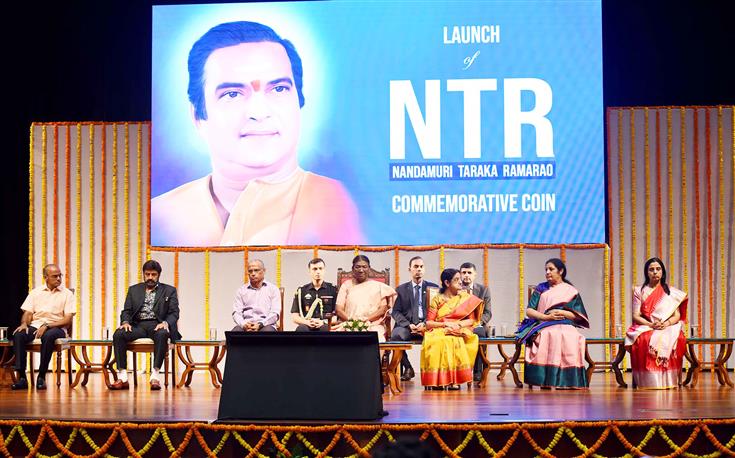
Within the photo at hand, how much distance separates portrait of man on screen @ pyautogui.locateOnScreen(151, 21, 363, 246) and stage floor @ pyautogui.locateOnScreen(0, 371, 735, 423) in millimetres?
1902

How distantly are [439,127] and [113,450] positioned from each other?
4.95m

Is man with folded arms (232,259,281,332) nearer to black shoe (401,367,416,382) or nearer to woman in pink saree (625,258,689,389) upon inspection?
black shoe (401,367,416,382)

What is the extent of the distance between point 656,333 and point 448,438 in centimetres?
311

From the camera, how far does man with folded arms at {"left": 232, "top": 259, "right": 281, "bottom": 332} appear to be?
7781 mm

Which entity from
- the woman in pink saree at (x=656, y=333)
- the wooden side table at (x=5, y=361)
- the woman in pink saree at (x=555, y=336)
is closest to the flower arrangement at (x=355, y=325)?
the woman in pink saree at (x=555, y=336)

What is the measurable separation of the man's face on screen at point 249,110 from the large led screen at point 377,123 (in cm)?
1

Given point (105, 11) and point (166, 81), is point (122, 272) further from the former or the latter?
point (105, 11)

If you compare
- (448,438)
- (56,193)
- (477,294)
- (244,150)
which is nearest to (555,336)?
(477,294)

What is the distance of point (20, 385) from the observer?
294 inches

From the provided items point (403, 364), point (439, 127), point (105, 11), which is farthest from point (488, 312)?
point (105, 11)

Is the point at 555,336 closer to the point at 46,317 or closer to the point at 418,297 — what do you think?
the point at 418,297

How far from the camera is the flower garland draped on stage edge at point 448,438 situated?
4.66 meters

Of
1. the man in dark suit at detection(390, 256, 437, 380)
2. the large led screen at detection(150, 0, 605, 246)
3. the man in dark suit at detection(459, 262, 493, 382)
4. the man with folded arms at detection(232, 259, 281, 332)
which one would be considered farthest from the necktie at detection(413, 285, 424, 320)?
the man with folded arms at detection(232, 259, 281, 332)

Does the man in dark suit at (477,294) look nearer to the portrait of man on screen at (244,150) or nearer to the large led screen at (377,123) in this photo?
the large led screen at (377,123)
